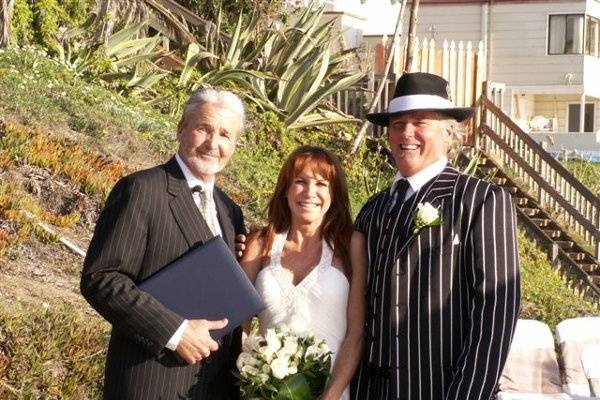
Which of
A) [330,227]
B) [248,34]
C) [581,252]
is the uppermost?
[248,34]

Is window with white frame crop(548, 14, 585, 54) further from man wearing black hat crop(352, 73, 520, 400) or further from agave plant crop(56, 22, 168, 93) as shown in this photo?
man wearing black hat crop(352, 73, 520, 400)

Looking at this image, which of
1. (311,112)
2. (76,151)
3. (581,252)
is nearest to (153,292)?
(76,151)

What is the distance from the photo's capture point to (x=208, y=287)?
4766mm

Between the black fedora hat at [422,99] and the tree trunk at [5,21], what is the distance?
8609mm

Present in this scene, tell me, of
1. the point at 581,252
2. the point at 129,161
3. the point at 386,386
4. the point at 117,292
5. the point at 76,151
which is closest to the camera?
the point at 117,292

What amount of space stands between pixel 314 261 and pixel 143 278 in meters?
0.76

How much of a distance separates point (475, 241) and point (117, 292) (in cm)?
129

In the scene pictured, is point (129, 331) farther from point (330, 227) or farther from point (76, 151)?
point (76, 151)

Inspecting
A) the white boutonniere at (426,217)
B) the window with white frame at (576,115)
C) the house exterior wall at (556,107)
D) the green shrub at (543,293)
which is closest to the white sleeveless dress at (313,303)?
the white boutonniere at (426,217)

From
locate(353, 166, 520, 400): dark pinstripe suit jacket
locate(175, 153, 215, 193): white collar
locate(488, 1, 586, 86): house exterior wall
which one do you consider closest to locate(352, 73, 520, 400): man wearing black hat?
locate(353, 166, 520, 400): dark pinstripe suit jacket

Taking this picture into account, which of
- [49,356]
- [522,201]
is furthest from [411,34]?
[49,356]

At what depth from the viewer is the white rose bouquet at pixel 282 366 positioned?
191 inches

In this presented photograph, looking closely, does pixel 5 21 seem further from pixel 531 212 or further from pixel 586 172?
pixel 586 172

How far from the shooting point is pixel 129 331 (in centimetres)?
467
